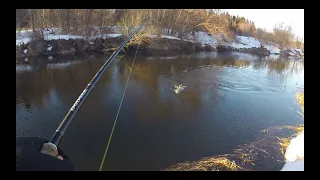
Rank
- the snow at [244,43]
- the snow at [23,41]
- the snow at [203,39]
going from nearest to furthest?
the snow at [23,41], the snow at [203,39], the snow at [244,43]

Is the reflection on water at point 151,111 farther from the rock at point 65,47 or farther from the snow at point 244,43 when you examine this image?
the snow at point 244,43

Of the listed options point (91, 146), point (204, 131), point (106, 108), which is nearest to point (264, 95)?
point (204, 131)

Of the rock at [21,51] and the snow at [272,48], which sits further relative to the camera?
the snow at [272,48]

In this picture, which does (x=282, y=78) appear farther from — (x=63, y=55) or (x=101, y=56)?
(x=63, y=55)

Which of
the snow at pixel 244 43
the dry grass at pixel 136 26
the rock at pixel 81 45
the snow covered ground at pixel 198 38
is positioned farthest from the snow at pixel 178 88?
the snow at pixel 244 43

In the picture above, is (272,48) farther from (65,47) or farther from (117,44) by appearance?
(65,47)

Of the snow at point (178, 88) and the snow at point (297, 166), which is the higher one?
the snow at point (178, 88)
